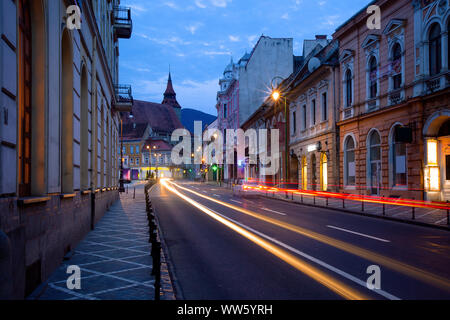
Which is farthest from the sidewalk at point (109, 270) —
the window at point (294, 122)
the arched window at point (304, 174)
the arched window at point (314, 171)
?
the window at point (294, 122)

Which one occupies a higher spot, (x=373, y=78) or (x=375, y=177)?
(x=373, y=78)

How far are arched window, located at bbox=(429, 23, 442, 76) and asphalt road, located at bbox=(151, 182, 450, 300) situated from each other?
32.2 feet

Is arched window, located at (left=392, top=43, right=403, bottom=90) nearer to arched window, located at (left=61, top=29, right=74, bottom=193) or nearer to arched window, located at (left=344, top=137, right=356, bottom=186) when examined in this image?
arched window, located at (left=344, top=137, right=356, bottom=186)

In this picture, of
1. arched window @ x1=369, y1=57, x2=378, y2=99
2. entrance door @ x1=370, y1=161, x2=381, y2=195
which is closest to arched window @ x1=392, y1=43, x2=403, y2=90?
arched window @ x1=369, y1=57, x2=378, y2=99

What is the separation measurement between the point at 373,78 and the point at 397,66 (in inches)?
A: 101

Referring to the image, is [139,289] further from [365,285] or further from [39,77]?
[39,77]

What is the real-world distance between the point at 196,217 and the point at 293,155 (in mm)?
23505

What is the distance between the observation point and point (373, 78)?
24875mm

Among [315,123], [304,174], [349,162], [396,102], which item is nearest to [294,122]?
[304,174]

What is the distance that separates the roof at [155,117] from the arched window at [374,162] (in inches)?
4390

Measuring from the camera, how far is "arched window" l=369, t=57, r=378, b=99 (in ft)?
80.8

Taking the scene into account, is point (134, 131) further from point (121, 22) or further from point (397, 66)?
point (397, 66)

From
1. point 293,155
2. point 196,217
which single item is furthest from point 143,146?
point 196,217
